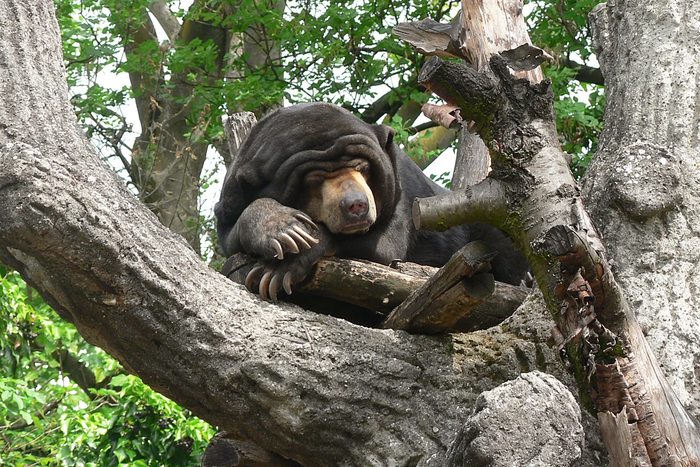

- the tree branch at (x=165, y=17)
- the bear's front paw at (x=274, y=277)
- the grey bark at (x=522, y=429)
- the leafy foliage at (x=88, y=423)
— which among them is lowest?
the leafy foliage at (x=88, y=423)

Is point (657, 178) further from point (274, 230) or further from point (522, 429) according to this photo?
point (274, 230)

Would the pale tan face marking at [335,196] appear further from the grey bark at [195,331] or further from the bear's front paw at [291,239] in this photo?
the grey bark at [195,331]

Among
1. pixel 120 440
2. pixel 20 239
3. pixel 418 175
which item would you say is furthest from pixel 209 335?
pixel 120 440

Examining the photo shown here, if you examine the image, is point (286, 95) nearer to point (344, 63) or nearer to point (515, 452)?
point (344, 63)

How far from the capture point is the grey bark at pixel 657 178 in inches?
111

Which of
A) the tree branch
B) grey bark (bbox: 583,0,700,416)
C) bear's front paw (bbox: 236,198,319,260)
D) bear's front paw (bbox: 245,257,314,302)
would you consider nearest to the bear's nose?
bear's front paw (bbox: 236,198,319,260)

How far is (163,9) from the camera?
37.1 ft

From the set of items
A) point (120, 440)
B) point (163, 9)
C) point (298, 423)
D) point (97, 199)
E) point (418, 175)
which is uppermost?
point (163, 9)

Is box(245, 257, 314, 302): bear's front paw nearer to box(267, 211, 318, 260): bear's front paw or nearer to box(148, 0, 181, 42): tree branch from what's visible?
box(267, 211, 318, 260): bear's front paw

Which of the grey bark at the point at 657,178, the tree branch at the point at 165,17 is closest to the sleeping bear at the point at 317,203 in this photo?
the grey bark at the point at 657,178

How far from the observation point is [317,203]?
3.79 metres

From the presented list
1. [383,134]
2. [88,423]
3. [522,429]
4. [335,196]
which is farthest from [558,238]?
[88,423]

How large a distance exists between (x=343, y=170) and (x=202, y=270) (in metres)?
1.08

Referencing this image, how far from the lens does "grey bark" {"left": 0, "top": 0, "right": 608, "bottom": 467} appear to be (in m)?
2.65
